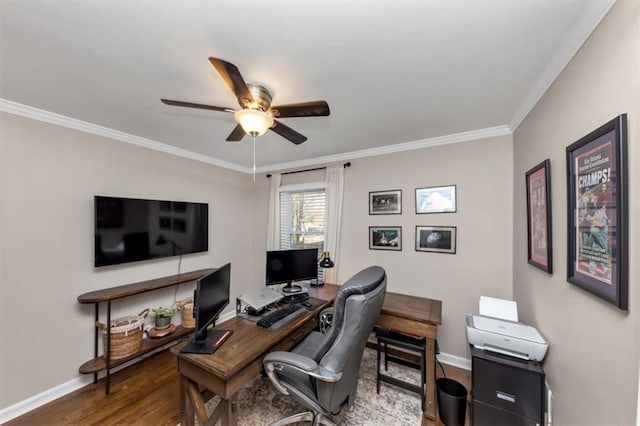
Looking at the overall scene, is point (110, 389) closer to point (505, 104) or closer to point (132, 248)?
point (132, 248)

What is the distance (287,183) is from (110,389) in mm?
2945

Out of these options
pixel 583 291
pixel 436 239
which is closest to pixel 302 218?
pixel 436 239

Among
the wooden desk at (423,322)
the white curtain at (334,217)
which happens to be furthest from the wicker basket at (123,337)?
the wooden desk at (423,322)

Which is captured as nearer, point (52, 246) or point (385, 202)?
point (52, 246)

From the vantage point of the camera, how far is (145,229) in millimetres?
2508

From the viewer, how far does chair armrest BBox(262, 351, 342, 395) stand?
1264mm

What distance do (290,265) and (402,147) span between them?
1.92 metres

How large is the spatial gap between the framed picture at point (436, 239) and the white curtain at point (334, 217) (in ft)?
3.35

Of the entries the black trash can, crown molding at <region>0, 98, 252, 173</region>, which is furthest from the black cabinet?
crown molding at <region>0, 98, 252, 173</region>

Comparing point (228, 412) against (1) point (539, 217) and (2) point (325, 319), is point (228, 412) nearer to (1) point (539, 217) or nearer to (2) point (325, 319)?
(2) point (325, 319)

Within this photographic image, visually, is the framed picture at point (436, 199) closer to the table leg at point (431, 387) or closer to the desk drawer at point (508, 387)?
the table leg at point (431, 387)

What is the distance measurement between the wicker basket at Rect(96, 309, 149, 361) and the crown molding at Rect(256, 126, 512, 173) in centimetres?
262

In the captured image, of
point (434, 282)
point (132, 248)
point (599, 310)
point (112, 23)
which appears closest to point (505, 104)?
point (599, 310)

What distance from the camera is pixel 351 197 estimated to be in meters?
3.11
